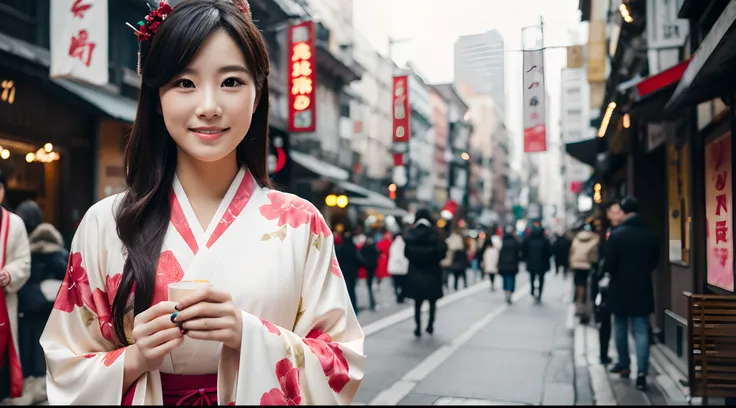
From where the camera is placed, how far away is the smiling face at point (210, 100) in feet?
6.30

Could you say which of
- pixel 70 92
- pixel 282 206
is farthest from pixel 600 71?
pixel 282 206

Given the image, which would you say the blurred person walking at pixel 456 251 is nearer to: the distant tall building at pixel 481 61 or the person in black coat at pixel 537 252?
the person in black coat at pixel 537 252

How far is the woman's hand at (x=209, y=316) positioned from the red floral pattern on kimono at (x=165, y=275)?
0.26 meters

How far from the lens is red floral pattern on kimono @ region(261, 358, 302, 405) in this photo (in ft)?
6.07

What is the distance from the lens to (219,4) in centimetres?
198

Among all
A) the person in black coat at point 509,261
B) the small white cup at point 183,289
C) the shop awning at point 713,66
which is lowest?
the person in black coat at point 509,261

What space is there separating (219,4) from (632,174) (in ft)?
40.7

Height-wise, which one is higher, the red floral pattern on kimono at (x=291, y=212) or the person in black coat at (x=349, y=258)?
the red floral pattern on kimono at (x=291, y=212)

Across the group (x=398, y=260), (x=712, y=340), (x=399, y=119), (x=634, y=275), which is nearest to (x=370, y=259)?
(x=398, y=260)

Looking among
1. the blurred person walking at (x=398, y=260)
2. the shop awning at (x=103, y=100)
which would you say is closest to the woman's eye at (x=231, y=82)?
the shop awning at (x=103, y=100)

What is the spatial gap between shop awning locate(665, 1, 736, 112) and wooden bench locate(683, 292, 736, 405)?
4.90ft

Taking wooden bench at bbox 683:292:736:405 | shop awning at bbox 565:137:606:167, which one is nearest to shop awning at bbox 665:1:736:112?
wooden bench at bbox 683:292:736:405

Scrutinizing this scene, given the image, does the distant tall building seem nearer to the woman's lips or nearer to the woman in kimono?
the woman in kimono

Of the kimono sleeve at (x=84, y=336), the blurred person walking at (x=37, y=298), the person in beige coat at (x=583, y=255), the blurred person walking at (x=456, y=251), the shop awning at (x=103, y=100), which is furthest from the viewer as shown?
the blurred person walking at (x=456, y=251)
